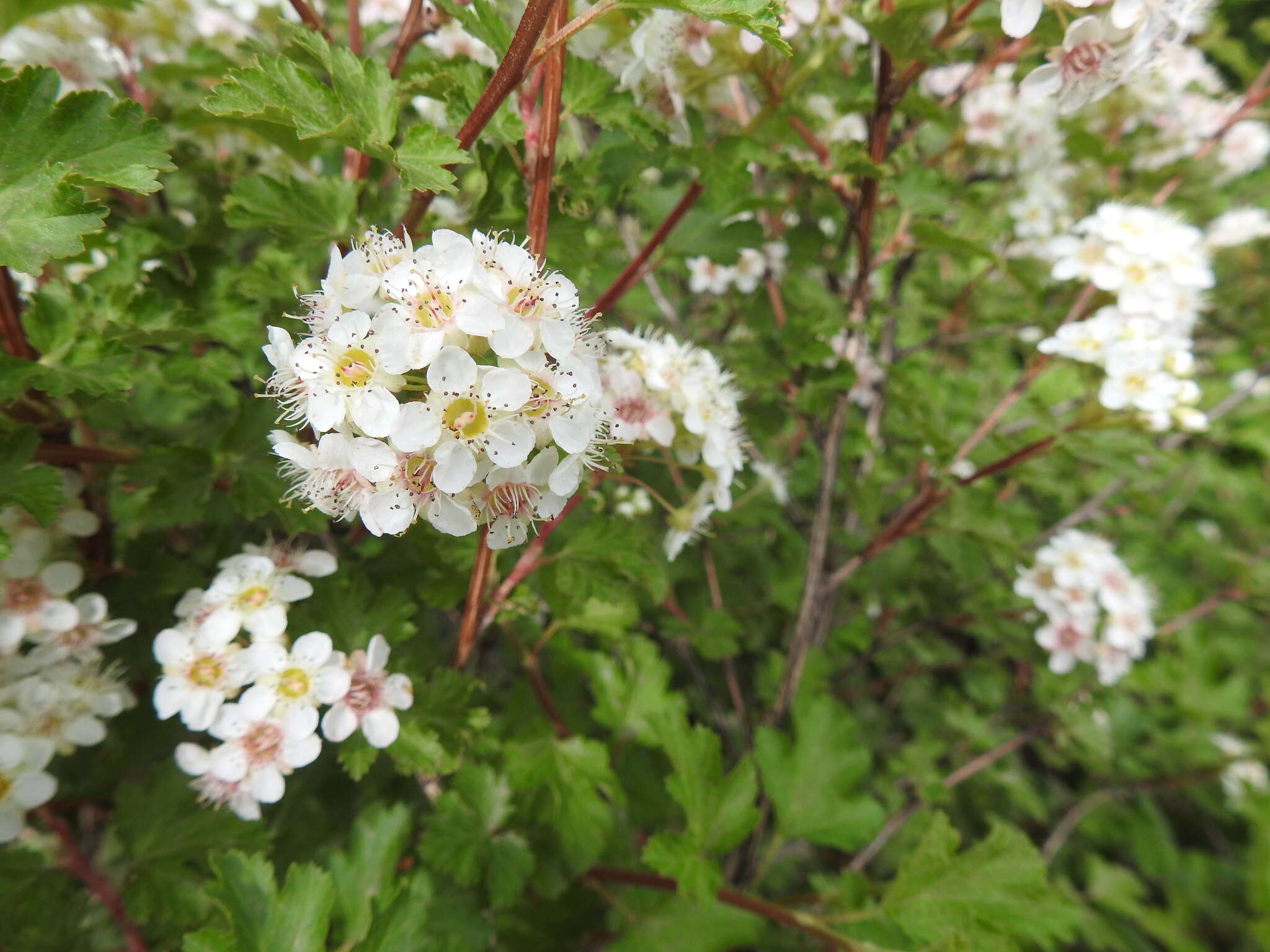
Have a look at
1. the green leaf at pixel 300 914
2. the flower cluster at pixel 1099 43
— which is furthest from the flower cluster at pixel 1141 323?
the green leaf at pixel 300 914

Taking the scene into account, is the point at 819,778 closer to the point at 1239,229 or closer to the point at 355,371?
the point at 355,371

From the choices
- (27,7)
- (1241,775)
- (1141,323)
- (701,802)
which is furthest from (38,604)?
(1241,775)

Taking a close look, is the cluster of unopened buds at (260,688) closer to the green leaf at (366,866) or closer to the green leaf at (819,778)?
the green leaf at (366,866)

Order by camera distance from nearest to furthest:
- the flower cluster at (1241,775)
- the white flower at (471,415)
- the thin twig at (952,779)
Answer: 1. the white flower at (471,415)
2. the thin twig at (952,779)
3. the flower cluster at (1241,775)

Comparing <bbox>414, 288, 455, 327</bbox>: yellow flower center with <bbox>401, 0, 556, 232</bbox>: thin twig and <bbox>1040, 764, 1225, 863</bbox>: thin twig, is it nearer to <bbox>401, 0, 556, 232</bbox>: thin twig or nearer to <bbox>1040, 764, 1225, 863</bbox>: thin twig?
<bbox>401, 0, 556, 232</bbox>: thin twig

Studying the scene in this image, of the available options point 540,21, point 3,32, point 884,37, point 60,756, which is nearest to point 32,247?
point 540,21

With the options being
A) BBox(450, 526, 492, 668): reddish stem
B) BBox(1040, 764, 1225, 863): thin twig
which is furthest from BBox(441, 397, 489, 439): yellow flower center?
BBox(1040, 764, 1225, 863): thin twig

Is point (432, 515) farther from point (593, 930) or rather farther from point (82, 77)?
point (82, 77)
